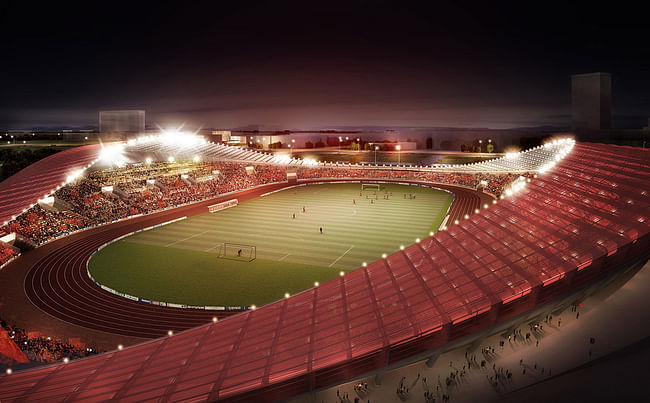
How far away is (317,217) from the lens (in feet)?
128

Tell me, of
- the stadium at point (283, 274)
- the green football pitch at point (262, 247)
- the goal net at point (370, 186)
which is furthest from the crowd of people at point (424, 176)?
the stadium at point (283, 274)

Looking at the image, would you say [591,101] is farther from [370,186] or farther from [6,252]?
[6,252]

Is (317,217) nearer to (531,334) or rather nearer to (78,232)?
(78,232)

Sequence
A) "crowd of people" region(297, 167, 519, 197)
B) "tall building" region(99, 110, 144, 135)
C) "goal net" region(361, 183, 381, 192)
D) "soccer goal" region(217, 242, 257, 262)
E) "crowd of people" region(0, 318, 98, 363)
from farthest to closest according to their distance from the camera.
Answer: "tall building" region(99, 110, 144, 135), "goal net" region(361, 183, 381, 192), "crowd of people" region(297, 167, 519, 197), "soccer goal" region(217, 242, 257, 262), "crowd of people" region(0, 318, 98, 363)

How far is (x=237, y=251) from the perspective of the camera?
92.7 feet

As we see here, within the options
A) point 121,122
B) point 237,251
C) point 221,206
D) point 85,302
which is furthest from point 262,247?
point 121,122

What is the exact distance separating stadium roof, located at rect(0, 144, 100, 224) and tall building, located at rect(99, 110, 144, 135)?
3991 centimetres

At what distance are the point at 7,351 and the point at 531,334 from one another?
17756mm

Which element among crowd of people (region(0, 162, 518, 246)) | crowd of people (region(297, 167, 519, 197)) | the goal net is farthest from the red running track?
crowd of people (region(297, 167, 519, 197))

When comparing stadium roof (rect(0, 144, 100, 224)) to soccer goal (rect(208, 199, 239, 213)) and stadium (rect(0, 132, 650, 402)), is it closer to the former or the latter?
stadium (rect(0, 132, 650, 402))

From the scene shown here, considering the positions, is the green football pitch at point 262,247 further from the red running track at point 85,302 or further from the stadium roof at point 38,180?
the stadium roof at point 38,180

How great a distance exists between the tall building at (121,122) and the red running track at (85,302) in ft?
132

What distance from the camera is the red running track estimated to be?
1783cm

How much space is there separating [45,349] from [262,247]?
1531 cm
